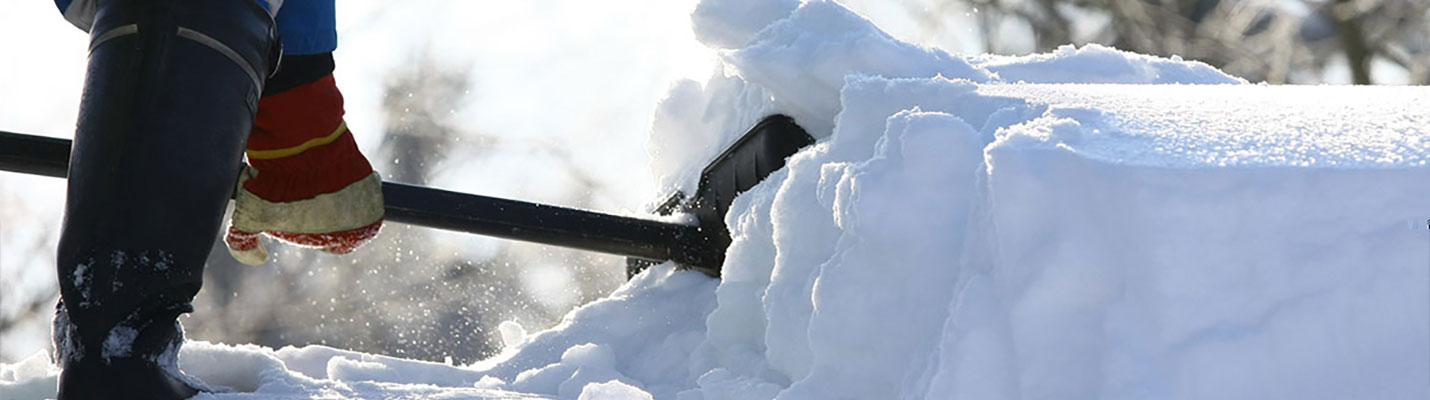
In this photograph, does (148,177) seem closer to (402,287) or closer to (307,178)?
(307,178)

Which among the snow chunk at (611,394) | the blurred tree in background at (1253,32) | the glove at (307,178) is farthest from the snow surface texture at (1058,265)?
the blurred tree in background at (1253,32)

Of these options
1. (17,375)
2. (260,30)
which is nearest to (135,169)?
(260,30)

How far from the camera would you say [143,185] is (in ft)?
3.75

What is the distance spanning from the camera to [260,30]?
1288 millimetres

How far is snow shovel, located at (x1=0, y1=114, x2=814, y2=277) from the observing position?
7.68 feet

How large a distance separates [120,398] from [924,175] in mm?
686

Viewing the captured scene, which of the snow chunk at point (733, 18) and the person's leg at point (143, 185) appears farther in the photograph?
the snow chunk at point (733, 18)

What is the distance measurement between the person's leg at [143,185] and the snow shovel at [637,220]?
1.13 m

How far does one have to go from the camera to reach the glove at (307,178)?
5.10ft

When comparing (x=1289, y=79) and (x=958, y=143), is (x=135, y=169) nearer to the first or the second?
(x=958, y=143)

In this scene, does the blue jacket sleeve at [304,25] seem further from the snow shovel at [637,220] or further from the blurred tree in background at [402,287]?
the blurred tree in background at [402,287]

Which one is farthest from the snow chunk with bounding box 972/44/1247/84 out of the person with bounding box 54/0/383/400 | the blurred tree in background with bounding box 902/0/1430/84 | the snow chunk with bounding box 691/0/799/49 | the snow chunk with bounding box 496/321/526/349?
the blurred tree in background with bounding box 902/0/1430/84

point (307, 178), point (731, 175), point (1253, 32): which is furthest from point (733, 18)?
point (1253, 32)

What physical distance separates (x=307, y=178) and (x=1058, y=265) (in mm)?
870
